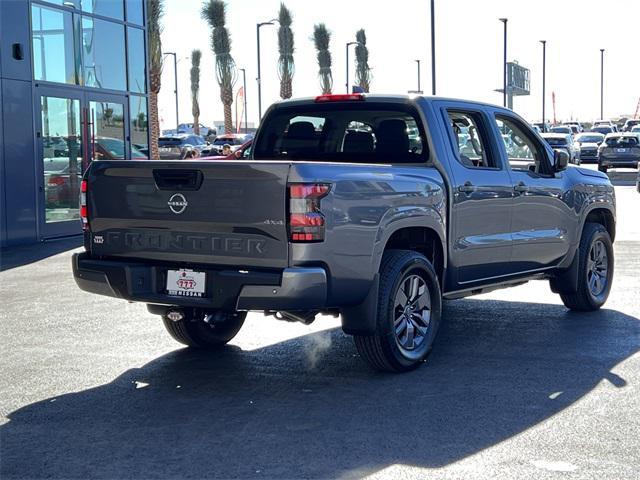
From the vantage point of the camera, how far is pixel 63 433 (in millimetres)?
5484

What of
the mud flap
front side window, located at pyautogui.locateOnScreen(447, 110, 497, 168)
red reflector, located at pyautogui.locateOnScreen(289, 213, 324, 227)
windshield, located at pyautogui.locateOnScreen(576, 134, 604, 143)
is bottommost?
the mud flap

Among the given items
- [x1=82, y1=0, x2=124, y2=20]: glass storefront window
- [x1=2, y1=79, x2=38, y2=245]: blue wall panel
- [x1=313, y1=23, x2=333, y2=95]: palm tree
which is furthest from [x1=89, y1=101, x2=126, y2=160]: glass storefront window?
[x1=313, y1=23, x2=333, y2=95]: palm tree

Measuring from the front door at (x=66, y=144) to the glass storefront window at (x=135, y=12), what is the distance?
194cm

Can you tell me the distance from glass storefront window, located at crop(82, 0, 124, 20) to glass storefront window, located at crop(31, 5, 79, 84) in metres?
0.70

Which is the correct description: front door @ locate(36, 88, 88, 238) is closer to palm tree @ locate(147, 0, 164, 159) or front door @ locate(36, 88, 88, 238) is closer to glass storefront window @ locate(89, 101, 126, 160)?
glass storefront window @ locate(89, 101, 126, 160)

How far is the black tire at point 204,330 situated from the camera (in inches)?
303

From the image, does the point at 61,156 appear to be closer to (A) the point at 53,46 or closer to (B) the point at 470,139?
(A) the point at 53,46

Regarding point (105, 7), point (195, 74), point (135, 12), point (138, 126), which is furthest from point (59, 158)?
point (195, 74)

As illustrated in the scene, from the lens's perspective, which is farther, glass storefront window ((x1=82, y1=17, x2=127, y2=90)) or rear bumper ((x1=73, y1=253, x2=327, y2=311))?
glass storefront window ((x1=82, y1=17, x2=127, y2=90))

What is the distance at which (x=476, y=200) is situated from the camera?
7.68 meters

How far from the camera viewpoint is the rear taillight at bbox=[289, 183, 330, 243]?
5.93 meters

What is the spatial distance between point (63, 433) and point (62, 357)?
214 cm

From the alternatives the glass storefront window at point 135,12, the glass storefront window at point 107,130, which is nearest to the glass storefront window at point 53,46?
the glass storefront window at point 107,130

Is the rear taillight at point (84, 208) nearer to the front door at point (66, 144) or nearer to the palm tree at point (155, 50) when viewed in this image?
the front door at point (66, 144)
